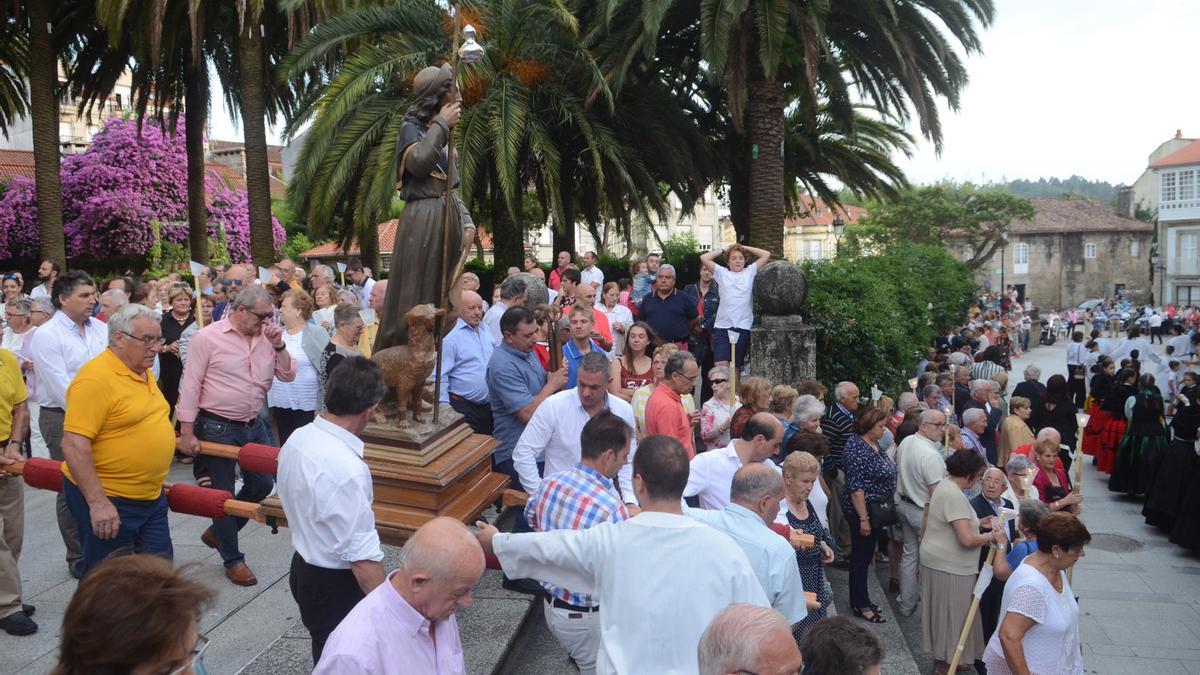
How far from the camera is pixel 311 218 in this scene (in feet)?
48.8

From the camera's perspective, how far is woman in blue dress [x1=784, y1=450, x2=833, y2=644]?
5309 mm

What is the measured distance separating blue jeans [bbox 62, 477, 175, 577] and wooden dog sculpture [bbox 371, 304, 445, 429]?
1306 millimetres

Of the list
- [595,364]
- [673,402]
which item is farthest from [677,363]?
[595,364]

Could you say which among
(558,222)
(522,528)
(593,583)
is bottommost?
(522,528)

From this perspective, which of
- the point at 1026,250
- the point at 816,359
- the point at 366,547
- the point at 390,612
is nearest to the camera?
the point at 390,612

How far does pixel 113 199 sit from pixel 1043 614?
1134 inches

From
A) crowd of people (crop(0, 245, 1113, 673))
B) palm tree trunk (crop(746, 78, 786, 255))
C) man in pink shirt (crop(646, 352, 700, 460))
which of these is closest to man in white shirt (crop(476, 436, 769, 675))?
crowd of people (crop(0, 245, 1113, 673))

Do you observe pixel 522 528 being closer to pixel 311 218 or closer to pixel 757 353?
pixel 757 353

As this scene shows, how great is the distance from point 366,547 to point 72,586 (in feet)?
11.7

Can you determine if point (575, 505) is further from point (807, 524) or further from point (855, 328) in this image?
point (855, 328)

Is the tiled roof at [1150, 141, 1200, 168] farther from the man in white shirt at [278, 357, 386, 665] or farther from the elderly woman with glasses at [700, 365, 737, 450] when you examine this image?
the man in white shirt at [278, 357, 386, 665]

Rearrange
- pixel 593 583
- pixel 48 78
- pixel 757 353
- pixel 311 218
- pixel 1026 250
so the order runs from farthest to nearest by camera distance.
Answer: pixel 1026 250, pixel 48 78, pixel 311 218, pixel 757 353, pixel 593 583

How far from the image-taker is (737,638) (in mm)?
2447

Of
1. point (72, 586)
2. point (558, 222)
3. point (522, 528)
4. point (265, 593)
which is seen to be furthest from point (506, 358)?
point (558, 222)
